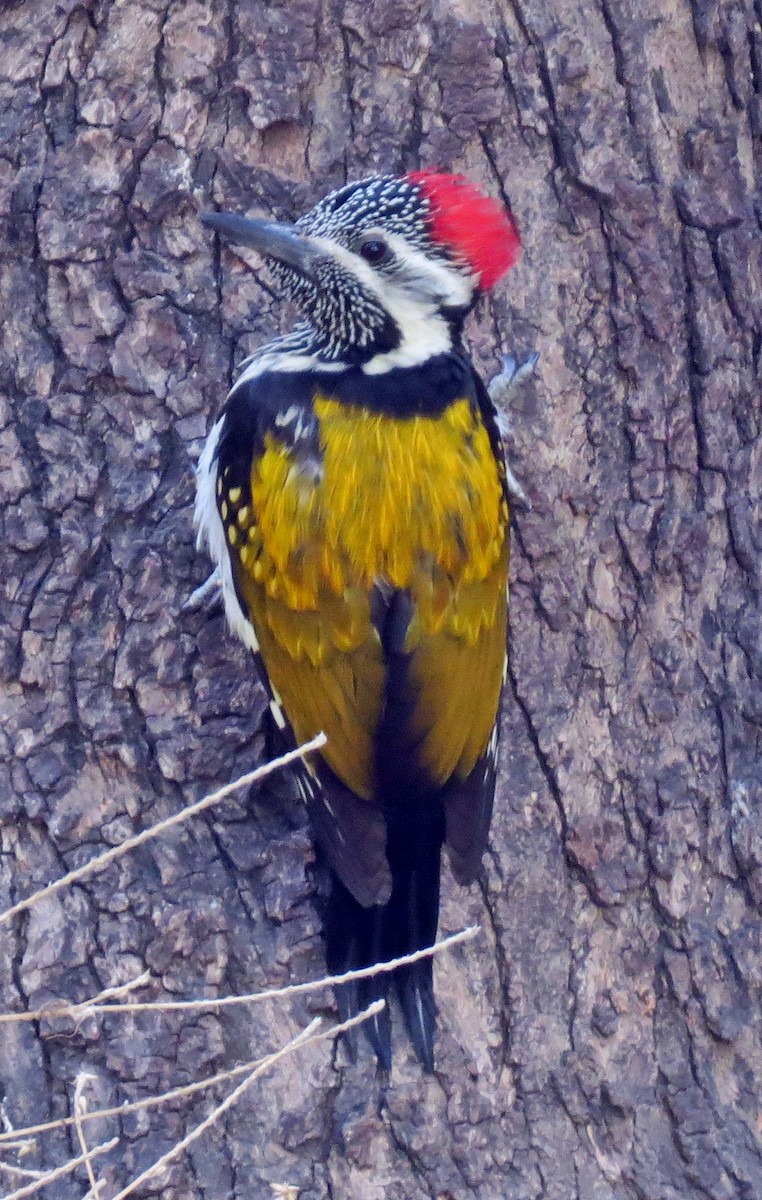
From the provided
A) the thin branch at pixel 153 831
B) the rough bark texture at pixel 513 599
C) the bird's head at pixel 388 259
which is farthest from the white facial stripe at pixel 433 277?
the thin branch at pixel 153 831

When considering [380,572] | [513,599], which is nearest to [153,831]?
[380,572]

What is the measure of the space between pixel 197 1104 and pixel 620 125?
2.11 m

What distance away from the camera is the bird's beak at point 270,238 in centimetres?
246

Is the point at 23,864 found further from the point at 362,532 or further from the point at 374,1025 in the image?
the point at 362,532

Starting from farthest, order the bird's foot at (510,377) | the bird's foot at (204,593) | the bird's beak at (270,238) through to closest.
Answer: the bird's foot at (510,377) < the bird's foot at (204,593) < the bird's beak at (270,238)

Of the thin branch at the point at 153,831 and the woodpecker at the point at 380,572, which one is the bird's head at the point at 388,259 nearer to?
the woodpecker at the point at 380,572

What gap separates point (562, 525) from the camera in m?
2.72

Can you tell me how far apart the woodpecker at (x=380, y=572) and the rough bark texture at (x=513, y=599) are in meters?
0.11

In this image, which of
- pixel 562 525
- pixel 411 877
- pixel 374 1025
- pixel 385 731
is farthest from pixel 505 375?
pixel 374 1025

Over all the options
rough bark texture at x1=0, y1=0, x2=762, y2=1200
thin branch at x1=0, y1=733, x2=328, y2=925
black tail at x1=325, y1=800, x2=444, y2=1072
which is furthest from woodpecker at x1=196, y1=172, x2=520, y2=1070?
thin branch at x1=0, y1=733, x2=328, y2=925

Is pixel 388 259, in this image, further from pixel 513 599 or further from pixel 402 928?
pixel 402 928

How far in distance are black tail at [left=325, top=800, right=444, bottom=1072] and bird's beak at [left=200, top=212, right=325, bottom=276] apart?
1.09m

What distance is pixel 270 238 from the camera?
8.26 feet

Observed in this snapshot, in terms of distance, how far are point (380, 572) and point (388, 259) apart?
68 cm
